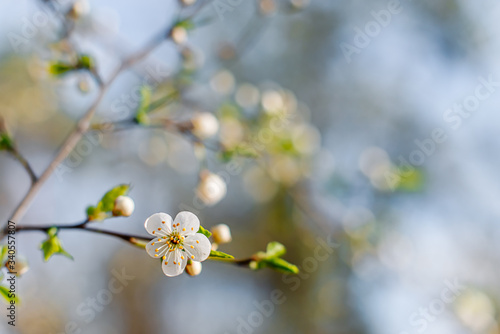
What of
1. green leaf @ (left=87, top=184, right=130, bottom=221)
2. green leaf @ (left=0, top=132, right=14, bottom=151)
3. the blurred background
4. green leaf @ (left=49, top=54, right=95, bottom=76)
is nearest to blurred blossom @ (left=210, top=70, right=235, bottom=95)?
the blurred background

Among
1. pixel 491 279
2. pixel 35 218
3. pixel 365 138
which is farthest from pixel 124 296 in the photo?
pixel 491 279

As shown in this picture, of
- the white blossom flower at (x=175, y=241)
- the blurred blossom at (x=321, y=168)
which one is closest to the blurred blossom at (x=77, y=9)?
the white blossom flower at (x=175, y=241)

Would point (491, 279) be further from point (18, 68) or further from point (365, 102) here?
point (18, 68)

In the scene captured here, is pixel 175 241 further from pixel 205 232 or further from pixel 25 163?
pixel 25 163

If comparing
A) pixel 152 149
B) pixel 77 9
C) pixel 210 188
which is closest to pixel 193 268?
pixel 210 188

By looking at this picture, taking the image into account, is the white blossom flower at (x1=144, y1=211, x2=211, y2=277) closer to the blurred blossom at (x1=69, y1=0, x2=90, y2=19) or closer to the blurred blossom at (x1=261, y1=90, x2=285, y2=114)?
the blurred blossom at (x1=69, y1=0, x2=90, y2=19)

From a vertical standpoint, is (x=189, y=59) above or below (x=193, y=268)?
below
